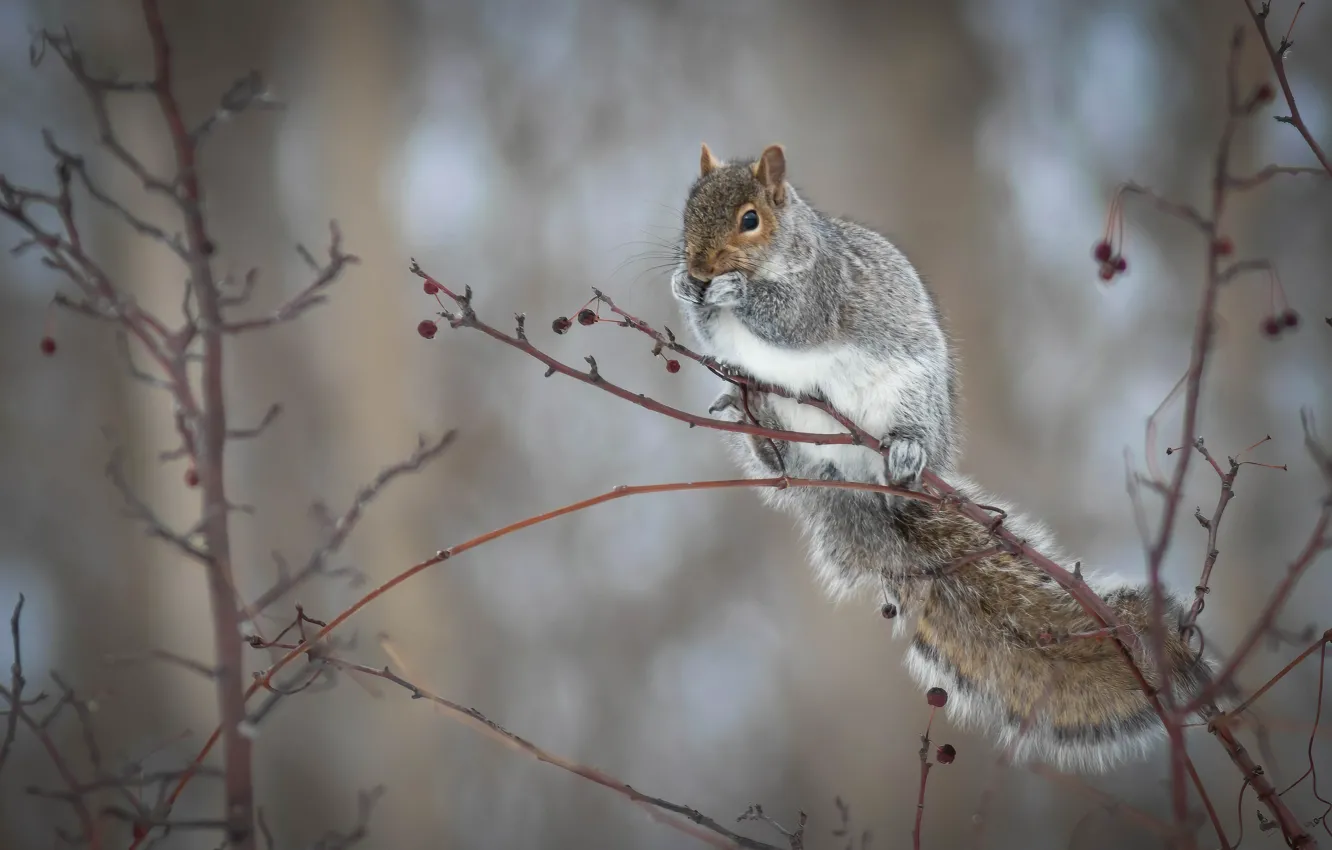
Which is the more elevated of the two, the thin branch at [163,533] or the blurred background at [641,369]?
the blurred background at [641,369]

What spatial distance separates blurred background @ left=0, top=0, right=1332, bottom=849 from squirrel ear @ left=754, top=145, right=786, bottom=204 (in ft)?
4.47

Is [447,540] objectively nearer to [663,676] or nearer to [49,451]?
[663,676]

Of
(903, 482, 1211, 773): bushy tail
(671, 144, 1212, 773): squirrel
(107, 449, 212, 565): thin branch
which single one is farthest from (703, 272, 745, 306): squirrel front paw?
(107, 449, 212, 565): thin branch

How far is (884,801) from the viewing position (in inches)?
136

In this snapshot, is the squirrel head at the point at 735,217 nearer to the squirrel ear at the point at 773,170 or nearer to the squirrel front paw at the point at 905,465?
the squirrel ear at the point at 773,170

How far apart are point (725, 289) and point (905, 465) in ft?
1.45

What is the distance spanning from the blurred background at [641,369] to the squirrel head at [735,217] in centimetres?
136

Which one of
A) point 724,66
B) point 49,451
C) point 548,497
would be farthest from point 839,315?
point 49,451

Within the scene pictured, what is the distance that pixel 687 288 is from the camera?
175cm

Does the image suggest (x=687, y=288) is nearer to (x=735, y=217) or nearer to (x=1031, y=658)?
(x=735, y=217)

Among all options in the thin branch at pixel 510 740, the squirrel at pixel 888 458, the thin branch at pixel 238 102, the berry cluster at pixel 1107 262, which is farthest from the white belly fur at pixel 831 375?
the thin branch at pixel 238 102

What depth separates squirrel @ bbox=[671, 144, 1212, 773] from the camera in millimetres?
1566

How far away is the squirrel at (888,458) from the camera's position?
5.14 feet

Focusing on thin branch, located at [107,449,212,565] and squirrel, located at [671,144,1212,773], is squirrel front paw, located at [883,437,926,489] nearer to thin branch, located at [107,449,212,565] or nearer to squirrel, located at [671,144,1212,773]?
squirrel, located at [671,144,1212,773]
